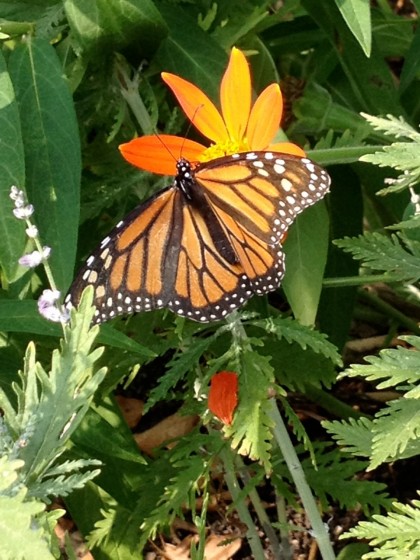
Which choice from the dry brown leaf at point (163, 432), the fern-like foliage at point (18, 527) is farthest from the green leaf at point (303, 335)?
the dry brown leaf at point (163, 432)

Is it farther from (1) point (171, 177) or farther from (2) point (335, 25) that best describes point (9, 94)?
(2) point (335, 25)

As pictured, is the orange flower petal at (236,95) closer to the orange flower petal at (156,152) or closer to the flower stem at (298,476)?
the orange flower petal at (156,152)

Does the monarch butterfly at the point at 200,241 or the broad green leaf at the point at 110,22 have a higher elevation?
the broad green leaf at the point at 110,22

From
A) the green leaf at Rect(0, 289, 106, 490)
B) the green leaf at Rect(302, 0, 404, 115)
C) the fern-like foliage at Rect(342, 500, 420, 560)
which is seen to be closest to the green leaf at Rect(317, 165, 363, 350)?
the green leaf at Rect(302, 0, 404, 115)

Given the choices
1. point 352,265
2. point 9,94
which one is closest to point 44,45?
point 9,94

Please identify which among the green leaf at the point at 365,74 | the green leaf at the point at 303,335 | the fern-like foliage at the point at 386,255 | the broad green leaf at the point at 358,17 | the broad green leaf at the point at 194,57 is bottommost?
the green leaf at the point at 303,335

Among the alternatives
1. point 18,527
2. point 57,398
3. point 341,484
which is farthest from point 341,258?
point 18,527

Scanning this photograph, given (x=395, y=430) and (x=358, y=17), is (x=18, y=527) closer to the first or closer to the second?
(x=395, y=430)
